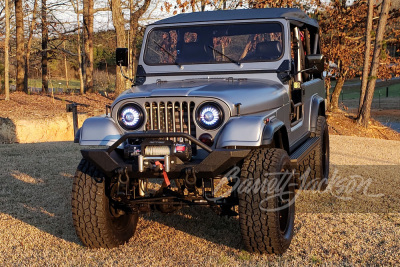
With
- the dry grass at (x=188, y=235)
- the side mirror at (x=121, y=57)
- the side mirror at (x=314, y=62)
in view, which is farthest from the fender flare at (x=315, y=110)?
the side mirror at (x=121, y=57)

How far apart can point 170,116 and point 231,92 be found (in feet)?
1.94

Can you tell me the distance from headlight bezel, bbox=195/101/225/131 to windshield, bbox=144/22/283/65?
147 cm

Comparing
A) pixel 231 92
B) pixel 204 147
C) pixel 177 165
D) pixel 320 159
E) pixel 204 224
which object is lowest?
pixel 204 224

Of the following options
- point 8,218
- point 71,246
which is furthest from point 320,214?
point 8,218

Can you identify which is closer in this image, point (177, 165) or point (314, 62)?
point (177, 165)

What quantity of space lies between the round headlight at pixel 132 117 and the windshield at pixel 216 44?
1.46 m

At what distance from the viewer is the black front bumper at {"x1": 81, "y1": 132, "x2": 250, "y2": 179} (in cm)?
456

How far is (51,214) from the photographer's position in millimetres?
6598

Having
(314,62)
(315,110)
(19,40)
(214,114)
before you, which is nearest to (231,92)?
(214,114)

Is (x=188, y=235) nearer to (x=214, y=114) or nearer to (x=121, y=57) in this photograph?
(x=214, y=114)

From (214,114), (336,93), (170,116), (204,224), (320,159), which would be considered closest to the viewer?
(214,114)

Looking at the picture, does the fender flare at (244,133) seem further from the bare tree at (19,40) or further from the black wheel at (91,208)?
the bare tree at (19,40)

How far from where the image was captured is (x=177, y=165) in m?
4.67

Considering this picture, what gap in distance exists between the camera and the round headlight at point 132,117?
202 inches
